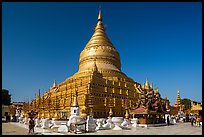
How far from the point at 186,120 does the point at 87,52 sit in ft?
77.2

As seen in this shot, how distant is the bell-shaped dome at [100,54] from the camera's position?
151ft

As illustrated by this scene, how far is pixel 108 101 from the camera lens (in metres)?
35.9

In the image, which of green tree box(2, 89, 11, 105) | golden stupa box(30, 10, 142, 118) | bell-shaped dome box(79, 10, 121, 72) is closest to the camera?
golden stupa box(30, 10, 142, 118)

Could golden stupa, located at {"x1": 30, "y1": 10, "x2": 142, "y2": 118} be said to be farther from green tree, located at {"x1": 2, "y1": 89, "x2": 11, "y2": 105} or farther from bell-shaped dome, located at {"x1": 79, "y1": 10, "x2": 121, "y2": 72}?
green tree, located at {"x1": 2, "y1": 89, "x2": 11, "y2": 105}

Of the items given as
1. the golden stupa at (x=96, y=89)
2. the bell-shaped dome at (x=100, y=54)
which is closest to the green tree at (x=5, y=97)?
the golden stupa at (x=96, y=89)

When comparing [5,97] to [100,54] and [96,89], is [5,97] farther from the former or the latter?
[96,89]

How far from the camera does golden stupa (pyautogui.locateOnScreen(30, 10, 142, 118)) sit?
34250mm

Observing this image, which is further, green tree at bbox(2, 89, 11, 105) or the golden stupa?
green tree at bbox(2, 89, 11, 105)

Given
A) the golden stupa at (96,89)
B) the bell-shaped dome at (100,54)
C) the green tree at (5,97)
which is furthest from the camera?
the green tree at (5,97)

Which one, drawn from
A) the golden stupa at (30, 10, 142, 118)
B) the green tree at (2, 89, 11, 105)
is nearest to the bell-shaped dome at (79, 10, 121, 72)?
the golden stupa at (30, 10, 142, 118)

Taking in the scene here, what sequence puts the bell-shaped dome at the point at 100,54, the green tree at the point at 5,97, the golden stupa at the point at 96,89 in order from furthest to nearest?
the green tree at the point at 5,97
the bell-shaped dome at the point at 100,54
the golden stupa at the point at 96,89

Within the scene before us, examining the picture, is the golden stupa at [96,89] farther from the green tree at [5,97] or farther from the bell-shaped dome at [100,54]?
the green tree at [5,97]

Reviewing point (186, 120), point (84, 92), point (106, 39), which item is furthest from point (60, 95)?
point (186, 120)

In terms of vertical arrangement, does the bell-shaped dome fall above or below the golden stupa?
above
